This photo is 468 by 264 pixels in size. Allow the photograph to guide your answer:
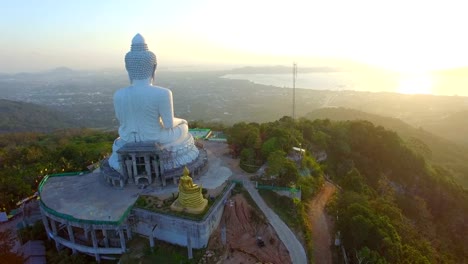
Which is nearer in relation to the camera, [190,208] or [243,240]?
[190,208]

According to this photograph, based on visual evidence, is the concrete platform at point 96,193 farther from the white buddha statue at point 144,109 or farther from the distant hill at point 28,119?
the distant hill at point 28,119

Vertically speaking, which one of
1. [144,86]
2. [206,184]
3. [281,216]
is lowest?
[281,216]

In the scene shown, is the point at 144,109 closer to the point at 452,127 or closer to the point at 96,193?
the point at 96,193

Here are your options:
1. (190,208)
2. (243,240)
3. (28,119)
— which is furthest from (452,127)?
(28,119)

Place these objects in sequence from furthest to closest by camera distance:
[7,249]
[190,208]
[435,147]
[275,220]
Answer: [435,147] < [7,249] < [275,220] < [190,208]

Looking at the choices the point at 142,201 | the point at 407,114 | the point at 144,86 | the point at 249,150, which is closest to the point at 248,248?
the point at 142,201

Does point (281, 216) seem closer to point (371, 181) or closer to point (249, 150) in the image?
point (249, 150)
